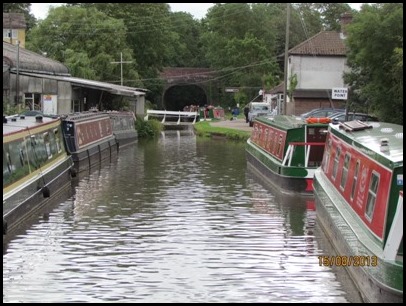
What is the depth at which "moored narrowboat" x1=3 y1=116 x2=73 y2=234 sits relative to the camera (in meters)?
13.9

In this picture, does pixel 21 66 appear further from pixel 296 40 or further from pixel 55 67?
pixel 296 40

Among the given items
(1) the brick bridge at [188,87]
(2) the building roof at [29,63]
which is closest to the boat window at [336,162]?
(2) the building roof at [29,63]

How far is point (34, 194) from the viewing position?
51.8ft

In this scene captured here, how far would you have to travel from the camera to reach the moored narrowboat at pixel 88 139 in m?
24.5

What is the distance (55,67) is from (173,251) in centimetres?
3098

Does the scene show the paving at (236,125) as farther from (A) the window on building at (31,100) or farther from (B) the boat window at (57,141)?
(B) the boat window at (57,141)

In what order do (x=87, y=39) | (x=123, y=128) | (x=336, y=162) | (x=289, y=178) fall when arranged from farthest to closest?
(x=87, y=39), (x=123, y=128), (x=289, y=178), (x=336, y=162)

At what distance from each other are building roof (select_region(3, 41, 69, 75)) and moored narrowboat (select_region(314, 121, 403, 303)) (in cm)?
2235

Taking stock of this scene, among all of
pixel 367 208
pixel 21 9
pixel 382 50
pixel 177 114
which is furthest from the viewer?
pixel 21 9

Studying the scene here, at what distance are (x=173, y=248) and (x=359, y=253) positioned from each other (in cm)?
398

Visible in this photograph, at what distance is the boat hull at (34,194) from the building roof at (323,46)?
94.9 feet

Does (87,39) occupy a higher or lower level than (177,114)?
higher

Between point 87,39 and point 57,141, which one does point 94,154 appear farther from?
point 87,39
